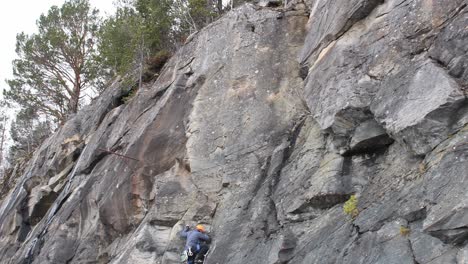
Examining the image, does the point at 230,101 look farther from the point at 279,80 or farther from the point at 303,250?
the point at 303,250

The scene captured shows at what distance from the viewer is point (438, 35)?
11.5 m

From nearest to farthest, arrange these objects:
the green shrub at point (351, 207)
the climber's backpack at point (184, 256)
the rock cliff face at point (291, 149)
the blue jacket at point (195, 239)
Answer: the rock cliff face at point (291, 149) < the green shrub at point (351, 207) < the blue jacket at point (195, 239) < the climber's backpack at point (184, 256)

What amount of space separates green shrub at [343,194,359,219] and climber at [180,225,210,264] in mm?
4635

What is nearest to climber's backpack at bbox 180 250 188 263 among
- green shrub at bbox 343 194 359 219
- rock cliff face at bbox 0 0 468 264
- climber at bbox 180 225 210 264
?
climber at bbox 180 225 210 264

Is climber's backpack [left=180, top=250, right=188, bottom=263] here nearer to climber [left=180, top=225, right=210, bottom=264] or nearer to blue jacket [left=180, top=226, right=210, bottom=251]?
climber [left=180, top=225, right=210, bottom=264]

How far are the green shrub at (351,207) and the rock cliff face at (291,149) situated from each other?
0.14m

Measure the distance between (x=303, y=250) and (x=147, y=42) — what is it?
16.0 m

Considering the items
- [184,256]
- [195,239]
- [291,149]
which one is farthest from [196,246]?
[291,149]

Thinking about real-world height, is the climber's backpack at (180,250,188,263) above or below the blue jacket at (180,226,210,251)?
below

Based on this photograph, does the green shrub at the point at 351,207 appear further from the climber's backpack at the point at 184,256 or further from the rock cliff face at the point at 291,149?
the climber's backpack at the point at 184,256

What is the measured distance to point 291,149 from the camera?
47.3 feet

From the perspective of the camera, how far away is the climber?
1448 cm

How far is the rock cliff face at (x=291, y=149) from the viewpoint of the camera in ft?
33.3

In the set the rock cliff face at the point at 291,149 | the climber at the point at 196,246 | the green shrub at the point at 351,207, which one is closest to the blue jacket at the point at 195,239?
the climber at the point at 196,246
